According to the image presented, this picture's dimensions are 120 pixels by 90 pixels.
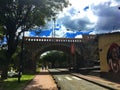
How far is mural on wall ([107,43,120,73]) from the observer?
28.6 meters

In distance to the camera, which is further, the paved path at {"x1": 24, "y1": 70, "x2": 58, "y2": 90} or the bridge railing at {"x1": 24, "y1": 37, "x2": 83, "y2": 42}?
the bridge railing at {"x1": 24, "y1": 37, "x2": 83, "y2": 42}

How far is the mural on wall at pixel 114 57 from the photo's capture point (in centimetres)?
2862

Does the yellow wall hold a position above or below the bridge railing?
below

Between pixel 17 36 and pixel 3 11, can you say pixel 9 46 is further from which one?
pixel 3 11

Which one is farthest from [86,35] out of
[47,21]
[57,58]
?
[57,58]

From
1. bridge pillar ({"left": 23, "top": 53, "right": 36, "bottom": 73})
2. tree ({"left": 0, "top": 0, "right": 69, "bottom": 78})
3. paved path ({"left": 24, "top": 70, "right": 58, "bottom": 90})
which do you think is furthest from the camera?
bridge pillar ({"left": 23, "top": 53, "right": 36, "bottom": 73})

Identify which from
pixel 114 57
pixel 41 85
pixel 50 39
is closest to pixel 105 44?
pixel 114 57

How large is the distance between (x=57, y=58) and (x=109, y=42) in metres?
108

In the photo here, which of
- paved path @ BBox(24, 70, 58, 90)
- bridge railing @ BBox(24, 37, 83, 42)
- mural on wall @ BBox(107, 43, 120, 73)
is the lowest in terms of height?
paved path @ BBox(24, 70, 58, 90)

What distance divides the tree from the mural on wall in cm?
861

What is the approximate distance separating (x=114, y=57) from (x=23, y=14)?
40.4 feet

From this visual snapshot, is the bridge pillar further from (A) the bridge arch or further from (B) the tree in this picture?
(B) the tree

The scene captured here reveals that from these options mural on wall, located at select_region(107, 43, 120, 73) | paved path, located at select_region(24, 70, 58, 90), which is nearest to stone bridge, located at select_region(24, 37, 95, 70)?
paved path, located at select_region(24, 70, 58, 90)

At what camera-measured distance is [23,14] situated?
33500mm
